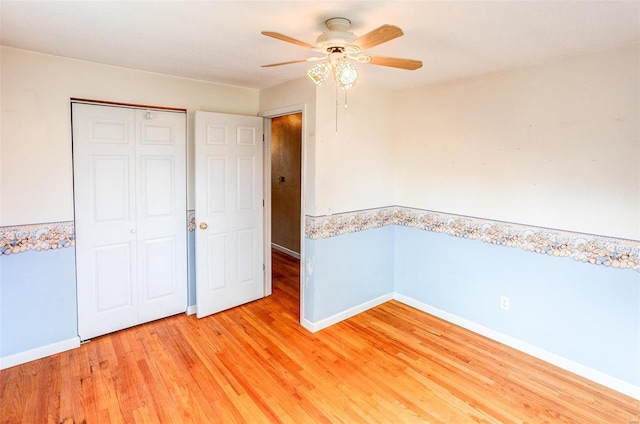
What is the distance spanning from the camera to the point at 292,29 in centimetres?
205

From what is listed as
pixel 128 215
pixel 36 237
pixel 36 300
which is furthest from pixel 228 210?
pixel 36 300

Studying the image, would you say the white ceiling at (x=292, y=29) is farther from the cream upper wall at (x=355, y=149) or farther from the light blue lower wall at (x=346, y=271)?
the light blue lower wall at (x=346, y=271)

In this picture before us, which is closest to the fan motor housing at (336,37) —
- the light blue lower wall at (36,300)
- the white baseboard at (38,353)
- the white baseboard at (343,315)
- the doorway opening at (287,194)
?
the white baseboard at (343,315)

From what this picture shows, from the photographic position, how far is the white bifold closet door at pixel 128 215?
115 inches

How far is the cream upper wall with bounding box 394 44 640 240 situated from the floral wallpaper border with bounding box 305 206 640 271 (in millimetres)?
70

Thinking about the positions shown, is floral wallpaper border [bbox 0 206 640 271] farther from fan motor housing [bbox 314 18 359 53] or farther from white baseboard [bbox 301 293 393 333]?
fan motor housing [bbox 314 18 359 53]

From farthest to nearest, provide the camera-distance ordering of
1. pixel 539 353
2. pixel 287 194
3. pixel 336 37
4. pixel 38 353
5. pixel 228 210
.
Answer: pixel 287 194
pixel 228 210
pixel 539 353
pixel 38 353
pixel 336 37

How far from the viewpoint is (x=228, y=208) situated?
3.59 meters

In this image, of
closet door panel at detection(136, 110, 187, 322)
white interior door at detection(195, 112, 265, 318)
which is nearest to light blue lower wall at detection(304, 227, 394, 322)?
white interior door at detection(195, 112, 265, 318)

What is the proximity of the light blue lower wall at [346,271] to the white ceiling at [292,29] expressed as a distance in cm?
160

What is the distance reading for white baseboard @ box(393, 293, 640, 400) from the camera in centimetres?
246

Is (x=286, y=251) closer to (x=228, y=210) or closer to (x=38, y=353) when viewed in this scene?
(x=228, y=210)

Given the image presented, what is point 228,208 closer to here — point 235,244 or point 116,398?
point 235,244

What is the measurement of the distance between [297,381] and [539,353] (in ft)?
6.39
